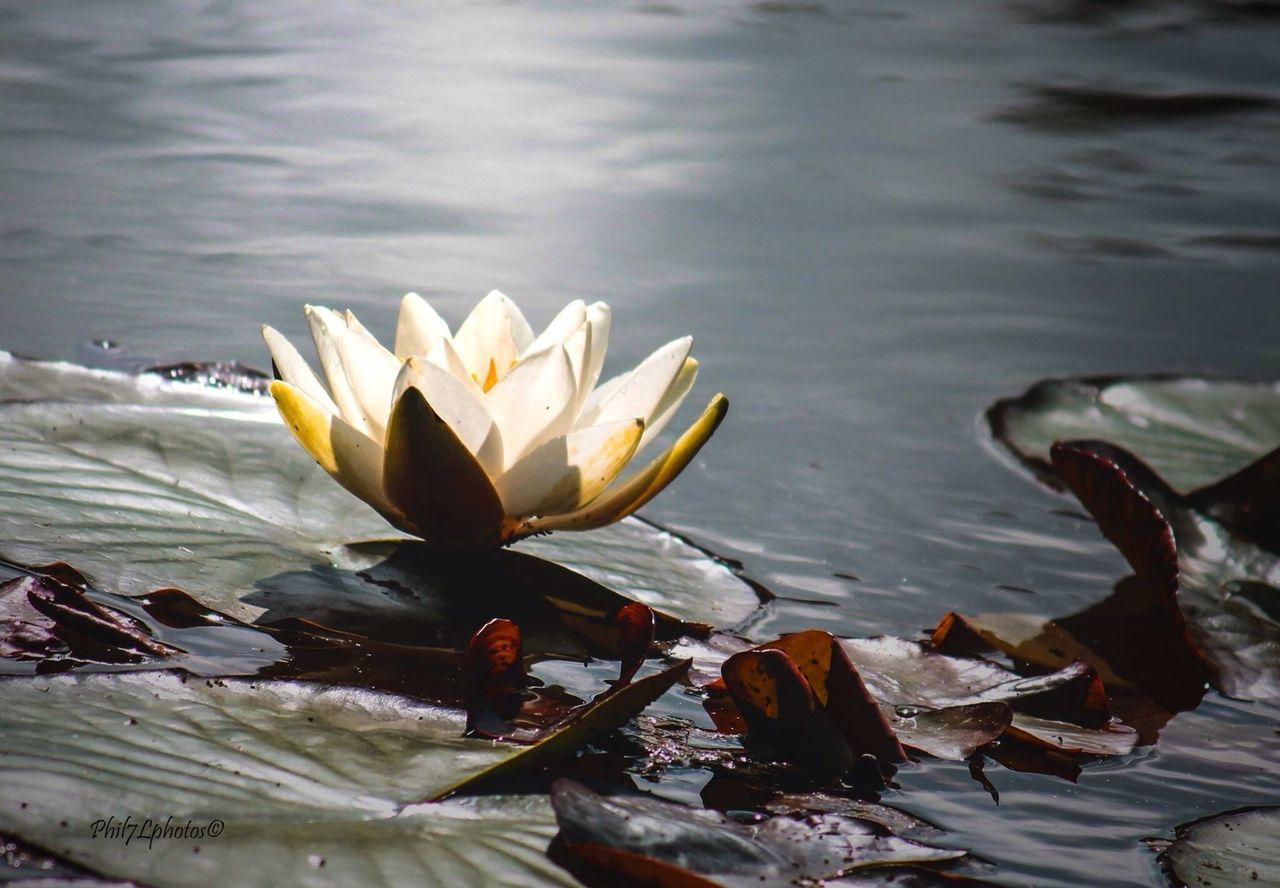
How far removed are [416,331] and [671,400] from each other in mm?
250

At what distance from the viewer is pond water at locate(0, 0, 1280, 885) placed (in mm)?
1518

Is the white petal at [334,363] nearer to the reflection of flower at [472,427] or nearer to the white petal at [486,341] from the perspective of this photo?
the reflection of flower at [472,427]

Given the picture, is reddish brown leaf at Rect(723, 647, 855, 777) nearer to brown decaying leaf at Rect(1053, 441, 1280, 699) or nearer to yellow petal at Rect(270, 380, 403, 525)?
yellow petal at Rect(270, 380, 403, 525)

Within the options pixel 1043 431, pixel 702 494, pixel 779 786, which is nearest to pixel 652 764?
pixel 779 786

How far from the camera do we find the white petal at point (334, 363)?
1.14m

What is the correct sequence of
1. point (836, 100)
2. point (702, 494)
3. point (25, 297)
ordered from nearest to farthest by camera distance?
1. point (702, 494)
2. point (25, 297)
3. point (836, 100)

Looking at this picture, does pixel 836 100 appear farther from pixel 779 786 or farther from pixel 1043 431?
pixel 779 786

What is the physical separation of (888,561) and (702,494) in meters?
0.28

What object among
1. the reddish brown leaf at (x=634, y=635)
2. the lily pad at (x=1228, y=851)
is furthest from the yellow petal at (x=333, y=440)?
the lily pad at (x=1228, y=851)

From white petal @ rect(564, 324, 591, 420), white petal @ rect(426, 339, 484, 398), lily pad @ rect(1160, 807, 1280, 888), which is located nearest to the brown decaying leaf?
lily pad @ rect(1160, 807, 1280, 888)

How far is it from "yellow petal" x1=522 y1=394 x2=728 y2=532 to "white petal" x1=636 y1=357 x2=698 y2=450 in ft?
0.14

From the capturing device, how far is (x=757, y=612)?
1287mm

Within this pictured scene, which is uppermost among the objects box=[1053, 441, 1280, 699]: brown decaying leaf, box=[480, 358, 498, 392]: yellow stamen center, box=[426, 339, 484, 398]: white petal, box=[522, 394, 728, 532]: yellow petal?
box=[426, 339, 484, 398]: white petal

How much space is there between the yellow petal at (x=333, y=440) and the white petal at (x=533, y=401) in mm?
109
